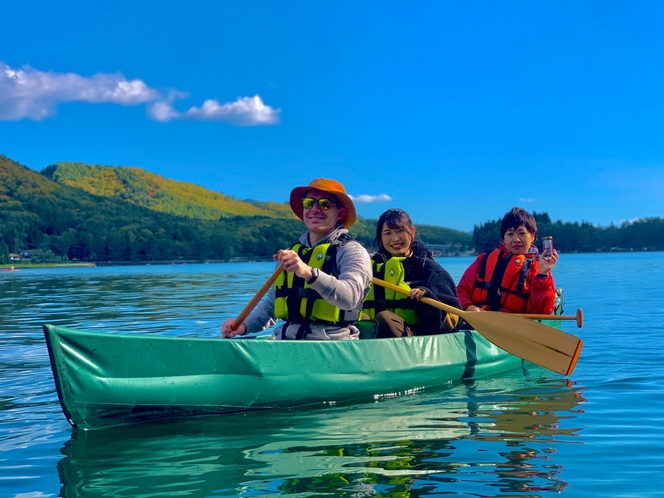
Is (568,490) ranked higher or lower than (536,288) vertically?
lower

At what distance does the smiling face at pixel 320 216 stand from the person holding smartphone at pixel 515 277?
2308mm

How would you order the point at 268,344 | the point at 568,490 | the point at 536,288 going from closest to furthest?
1. the point at 568,490
2. the point at 268,344
3. the point at 536,288

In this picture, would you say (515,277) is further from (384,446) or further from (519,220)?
(384,446)

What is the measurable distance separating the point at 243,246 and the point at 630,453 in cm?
13855

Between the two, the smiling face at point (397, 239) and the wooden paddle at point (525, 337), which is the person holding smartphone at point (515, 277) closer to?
the wooden paddle at point (525, 337)

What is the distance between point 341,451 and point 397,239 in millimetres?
2577

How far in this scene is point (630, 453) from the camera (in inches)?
160

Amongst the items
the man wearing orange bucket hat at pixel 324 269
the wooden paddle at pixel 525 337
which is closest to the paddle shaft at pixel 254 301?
the man wearing orange bucket hat at pixel 324 269

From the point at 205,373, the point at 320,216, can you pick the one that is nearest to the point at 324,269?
the point at 320,216

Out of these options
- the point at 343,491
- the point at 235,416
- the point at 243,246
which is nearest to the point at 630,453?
the point at 343,491

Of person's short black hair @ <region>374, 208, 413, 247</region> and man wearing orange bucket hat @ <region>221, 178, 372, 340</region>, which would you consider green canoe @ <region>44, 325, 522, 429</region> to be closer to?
man wearing orange bucket hat @ <region>221, 178, 372, 340</region>

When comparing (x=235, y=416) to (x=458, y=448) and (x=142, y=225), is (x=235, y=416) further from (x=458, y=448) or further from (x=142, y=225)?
(x=142, y=225)

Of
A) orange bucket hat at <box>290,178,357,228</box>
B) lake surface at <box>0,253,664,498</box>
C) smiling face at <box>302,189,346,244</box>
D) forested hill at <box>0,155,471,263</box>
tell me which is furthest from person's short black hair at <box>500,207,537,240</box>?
forested hill at <box>0,155,471,263</box>

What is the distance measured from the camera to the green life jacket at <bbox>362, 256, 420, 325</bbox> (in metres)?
6.18
